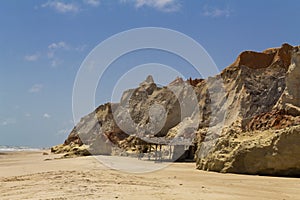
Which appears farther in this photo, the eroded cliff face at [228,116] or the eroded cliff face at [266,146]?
the eroded cliff face at [228,116]

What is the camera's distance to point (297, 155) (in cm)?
1291

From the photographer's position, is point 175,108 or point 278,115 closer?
point 278,115

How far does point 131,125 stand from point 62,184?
142ft

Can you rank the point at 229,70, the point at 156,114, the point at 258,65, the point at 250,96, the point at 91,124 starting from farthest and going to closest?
the point at 91,124 < the point at 156,114 < the point at 258,65 < the point at 229,70 < the point at 250,96

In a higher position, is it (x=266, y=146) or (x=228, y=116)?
(x=228, y=116)

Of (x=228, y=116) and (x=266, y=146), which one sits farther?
(x=228, y=116)

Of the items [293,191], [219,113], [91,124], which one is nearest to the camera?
[293,191]

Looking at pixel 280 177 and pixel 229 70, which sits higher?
pixel 229 70

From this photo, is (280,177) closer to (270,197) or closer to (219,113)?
(270,197)

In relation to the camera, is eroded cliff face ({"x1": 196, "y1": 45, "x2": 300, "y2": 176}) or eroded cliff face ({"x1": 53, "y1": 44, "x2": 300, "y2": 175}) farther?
eroded cliff face ({"x1": 53, "y1": 44, "x2": 300, "y2": 175})

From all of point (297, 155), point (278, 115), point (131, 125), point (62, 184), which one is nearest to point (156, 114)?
point (131, 125)

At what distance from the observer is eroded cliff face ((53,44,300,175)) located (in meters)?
13.8

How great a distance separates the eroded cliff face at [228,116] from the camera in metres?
13.8

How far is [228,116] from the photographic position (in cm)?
3334
